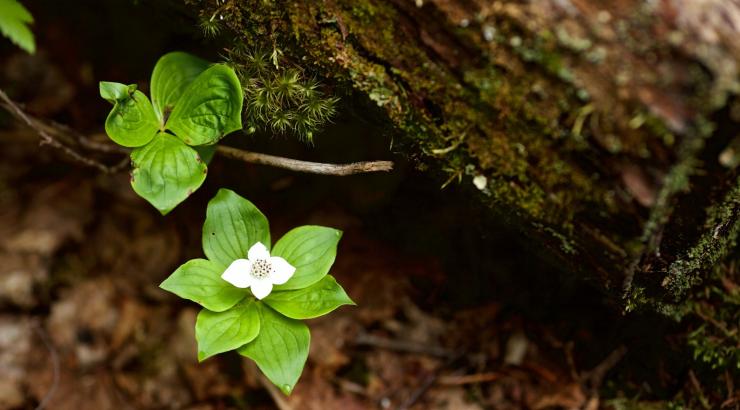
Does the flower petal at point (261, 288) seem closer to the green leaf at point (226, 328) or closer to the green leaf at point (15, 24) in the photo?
the green leaf at point (226, 328)

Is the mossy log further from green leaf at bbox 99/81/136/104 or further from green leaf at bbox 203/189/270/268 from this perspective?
green leaf at bbox 203/189/270/268

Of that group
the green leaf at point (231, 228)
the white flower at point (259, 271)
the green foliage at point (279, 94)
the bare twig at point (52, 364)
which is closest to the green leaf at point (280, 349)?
the white flower at point (259, 271)

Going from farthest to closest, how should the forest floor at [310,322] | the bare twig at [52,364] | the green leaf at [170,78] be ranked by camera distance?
the bare twig at [52,364] < the forest floor at [310,322] < the green leaf at [170,78]

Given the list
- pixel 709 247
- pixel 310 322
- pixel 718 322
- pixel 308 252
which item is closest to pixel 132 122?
pixel 308 252

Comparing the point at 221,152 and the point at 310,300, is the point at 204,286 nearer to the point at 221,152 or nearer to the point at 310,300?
the point at 310,300

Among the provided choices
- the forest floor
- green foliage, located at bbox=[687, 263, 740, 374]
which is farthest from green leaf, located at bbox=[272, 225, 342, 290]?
green foliage, located at bbox=[687, 263, 740, 374]

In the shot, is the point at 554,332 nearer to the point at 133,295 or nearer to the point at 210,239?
the point at 210,239
